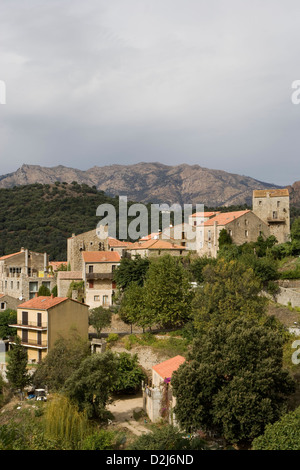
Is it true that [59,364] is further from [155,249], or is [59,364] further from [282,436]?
[155,249]

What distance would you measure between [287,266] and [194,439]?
85.0 ft

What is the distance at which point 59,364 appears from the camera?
29.4m

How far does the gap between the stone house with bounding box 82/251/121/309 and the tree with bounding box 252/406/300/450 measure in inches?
946

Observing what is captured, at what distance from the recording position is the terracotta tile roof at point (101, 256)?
145 ft

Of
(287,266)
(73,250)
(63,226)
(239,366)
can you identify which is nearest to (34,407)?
(239,366)

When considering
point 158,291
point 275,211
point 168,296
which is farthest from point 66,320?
point 275,211

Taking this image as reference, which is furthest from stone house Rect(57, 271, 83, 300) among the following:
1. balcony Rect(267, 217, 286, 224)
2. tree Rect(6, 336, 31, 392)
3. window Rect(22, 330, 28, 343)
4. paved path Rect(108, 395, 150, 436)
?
balcony Rect(267, 217, 286, 224)

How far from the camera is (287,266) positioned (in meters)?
43.3

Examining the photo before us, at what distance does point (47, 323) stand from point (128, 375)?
7.44 m

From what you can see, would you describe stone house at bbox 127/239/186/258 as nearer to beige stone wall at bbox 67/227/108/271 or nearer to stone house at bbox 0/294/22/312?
beige stone wall at bbox 67/227/108/271

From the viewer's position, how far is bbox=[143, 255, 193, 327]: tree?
3456 cm

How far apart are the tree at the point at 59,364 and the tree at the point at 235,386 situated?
338 inches

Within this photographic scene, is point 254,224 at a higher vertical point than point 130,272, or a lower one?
higher
